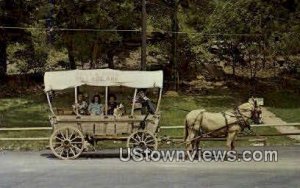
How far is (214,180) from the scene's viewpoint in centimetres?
1573

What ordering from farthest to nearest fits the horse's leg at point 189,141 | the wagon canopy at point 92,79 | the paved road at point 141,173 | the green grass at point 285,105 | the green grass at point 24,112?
the green grass at point 285,105 → the green grass at point 24,112 → the wagon canopy at point 92,79 → the horse's leg at point 189,141 → the paved road at point 141,173

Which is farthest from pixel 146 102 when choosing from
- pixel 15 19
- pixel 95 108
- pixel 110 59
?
pixel 15 19

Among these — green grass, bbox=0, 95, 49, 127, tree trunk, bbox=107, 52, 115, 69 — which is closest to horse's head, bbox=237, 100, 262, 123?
green grass, bbox=0, 95, 49, 127

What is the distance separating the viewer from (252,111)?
18.8m

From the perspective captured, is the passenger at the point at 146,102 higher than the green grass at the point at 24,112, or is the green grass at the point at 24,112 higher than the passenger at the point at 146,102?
the passenger at the point at 146,102

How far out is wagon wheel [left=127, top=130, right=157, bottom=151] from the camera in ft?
62.7

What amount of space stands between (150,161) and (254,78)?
21041 millimetres

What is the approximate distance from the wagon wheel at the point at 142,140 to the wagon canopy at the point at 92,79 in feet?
5.11

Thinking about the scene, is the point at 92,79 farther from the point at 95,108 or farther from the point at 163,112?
the point at 163,112

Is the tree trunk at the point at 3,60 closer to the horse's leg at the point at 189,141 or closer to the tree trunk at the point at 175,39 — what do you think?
the tree trunk at the point at 175,39

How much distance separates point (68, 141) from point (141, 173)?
325 centimetres

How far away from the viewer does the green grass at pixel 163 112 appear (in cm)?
2430

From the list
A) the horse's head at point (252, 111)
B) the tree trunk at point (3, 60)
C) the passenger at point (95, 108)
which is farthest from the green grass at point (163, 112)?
the horse's head at point (252, 111)

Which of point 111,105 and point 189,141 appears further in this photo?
point 111,105
